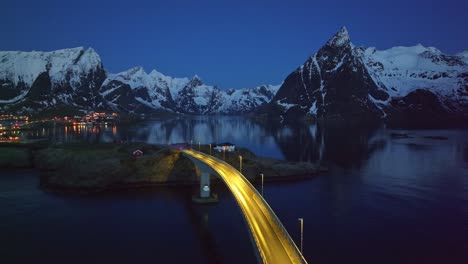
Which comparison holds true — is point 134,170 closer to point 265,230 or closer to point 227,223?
point 227,223

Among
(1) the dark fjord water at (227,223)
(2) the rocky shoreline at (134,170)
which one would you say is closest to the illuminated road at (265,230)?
(1) the dark fjord water at (227,223)

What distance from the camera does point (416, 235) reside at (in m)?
68.4

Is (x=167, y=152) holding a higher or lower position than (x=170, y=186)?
higher

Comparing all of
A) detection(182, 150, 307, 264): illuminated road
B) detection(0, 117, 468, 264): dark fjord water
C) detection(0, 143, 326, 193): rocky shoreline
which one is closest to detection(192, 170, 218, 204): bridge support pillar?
detection(0, 117, 468, 264): dark fjord water

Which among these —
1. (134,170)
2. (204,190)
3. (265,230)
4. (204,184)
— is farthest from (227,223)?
(134,170)

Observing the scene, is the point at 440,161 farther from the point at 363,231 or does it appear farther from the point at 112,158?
the point at 112,158

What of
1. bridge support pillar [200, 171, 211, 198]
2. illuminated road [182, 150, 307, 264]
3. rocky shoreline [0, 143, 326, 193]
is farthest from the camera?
rocky shoreline [0, 143, 326, 193]

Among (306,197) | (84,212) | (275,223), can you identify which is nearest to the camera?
(275,223)

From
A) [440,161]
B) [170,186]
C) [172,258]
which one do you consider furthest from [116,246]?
[440,161]

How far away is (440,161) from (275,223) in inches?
4982

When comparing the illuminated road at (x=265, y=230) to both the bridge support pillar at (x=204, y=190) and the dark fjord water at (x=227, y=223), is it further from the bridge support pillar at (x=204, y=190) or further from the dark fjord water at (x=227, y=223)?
the bridge support pillar at (x=204, y=190)

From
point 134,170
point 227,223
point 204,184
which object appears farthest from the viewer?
point 134,170

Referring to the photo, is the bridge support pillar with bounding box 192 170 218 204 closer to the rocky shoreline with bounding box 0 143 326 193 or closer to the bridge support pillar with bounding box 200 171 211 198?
the bridge support pillar with bounding box 200 171 211 198

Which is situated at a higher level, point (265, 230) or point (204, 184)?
point (265, 230)
